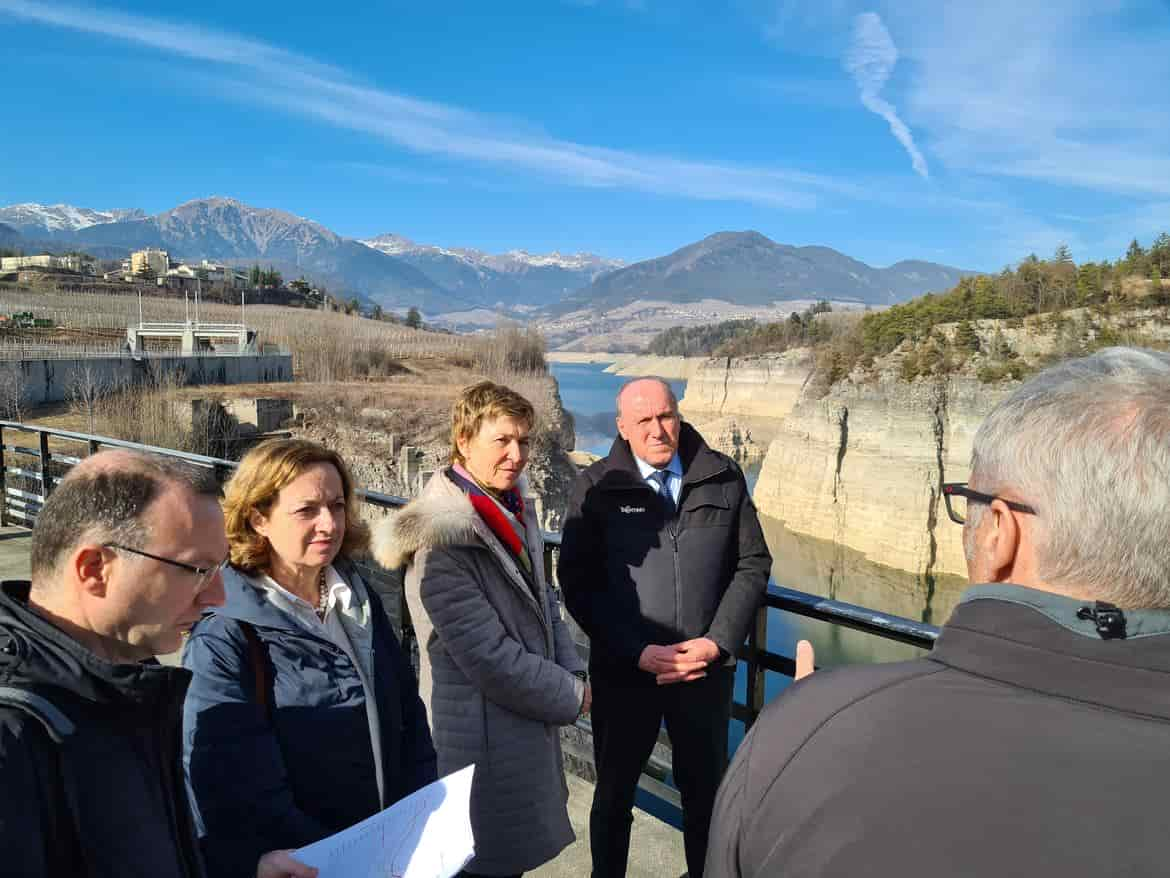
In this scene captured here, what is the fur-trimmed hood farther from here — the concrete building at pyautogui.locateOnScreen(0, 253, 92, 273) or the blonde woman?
the concrete building at pyautogui.locateOnScreen(0, 253, 92, 273)

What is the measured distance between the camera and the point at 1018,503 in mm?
1155

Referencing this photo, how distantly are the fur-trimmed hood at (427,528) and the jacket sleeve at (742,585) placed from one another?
0.94 m

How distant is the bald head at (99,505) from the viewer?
141 centimetres

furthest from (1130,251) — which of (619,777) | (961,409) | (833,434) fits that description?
(619,777)

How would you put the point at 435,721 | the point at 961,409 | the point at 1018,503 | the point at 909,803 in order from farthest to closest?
the point at 961,409 < the point at 435,721 < the point at 1018,503 < the point at 909,803

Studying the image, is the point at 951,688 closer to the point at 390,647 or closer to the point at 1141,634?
the point at 1141,634

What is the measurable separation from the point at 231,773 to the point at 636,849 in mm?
1907

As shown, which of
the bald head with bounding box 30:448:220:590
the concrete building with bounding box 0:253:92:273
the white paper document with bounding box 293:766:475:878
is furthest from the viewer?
the concrete building with bounding box 0:253:92:273

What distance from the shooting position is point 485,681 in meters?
2.33

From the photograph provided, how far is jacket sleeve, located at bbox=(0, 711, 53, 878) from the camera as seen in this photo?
1.13 m

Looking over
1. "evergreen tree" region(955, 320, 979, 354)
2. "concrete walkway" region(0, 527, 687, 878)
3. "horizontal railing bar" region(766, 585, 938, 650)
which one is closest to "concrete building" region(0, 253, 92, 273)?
"evergreen tree" region(955, 320, 979, 354)

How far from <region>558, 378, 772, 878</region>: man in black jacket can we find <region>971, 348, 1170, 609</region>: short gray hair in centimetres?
166

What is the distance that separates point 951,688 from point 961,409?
54.4 m

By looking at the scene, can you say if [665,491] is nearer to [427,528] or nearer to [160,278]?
[427,528]
